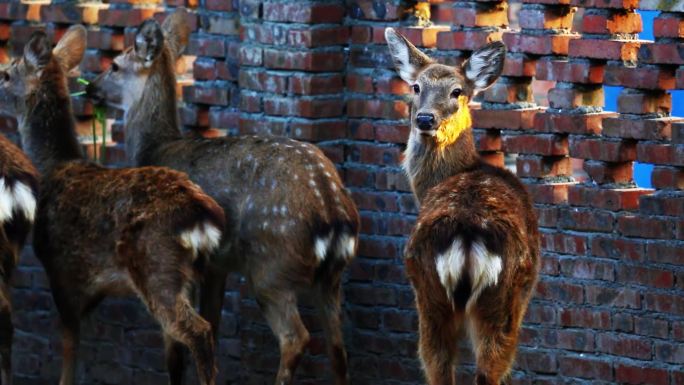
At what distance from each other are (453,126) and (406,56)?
1.64 ft

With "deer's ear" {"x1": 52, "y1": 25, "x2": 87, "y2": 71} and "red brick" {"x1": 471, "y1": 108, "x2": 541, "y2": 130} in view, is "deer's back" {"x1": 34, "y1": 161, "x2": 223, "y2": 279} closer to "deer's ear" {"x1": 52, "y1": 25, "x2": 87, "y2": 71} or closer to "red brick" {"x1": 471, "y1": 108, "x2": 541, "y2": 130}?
"deer's ear" {"x1": 52, "y1": 25, "x2": 87, "y2": 71}

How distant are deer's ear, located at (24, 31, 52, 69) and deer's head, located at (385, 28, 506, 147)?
2256 mm

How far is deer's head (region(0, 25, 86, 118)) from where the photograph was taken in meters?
9.13

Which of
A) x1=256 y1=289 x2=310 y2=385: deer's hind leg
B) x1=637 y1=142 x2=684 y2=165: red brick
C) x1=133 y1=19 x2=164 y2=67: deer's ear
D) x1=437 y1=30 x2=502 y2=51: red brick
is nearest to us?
x1=637 y1=142 x2=684 y2=165: red brick

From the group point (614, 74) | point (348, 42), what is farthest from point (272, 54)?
point (614, 74)

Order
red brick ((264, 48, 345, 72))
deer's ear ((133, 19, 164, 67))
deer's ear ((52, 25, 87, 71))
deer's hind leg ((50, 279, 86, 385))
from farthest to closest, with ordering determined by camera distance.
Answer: deer's ear ((52, 25, 87, 71))
deer's ear ((133, 19, 164, 67))
red brick ((264, 48, 345, 72))
deer's hind leg ((50, 279, 86, 385))

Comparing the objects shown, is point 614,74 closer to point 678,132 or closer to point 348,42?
point 678,132

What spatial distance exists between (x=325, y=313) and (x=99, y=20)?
8.80 ft

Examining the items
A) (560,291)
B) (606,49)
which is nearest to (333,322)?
(560,291)

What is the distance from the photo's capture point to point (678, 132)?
24.8ft

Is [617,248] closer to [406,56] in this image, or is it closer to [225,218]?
[406,56]

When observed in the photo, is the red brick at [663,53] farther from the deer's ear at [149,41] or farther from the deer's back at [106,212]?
the deer's ear at [149,41]

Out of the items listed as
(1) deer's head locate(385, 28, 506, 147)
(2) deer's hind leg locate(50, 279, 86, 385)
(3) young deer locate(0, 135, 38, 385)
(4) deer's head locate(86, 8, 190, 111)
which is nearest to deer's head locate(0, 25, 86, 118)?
(4) deer's head locate(86, 8, 190, 111)

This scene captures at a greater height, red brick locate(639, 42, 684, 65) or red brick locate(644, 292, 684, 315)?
red brick locate(639, 42, 684, 65)
